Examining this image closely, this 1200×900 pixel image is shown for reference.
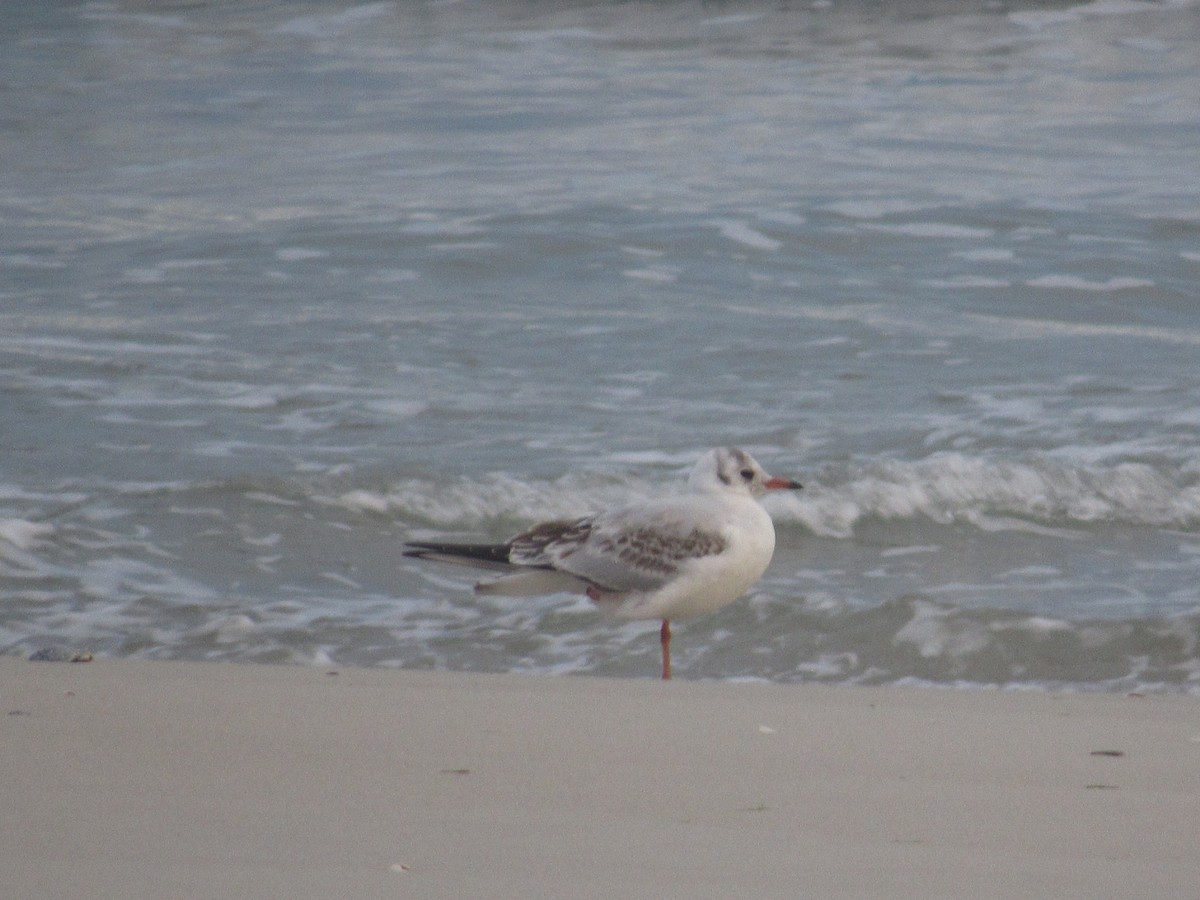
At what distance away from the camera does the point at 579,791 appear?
2.99 metres

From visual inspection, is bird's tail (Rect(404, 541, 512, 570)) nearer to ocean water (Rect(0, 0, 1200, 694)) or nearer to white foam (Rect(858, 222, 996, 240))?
ocean water (Rect(0, 0, 1200, 694))

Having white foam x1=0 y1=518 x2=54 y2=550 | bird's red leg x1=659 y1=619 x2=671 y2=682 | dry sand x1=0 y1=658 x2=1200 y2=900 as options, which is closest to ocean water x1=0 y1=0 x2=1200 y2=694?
white foam x1=0 y1=518 x2=54 y2=550

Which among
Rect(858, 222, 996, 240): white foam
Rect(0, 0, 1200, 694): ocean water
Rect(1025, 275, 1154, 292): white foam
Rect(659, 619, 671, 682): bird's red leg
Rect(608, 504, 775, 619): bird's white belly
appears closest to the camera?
Rect(659, 619, 671, 682): bird's red leg

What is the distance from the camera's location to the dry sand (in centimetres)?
240

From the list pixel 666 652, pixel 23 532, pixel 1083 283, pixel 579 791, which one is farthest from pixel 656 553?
pixel 1083 283

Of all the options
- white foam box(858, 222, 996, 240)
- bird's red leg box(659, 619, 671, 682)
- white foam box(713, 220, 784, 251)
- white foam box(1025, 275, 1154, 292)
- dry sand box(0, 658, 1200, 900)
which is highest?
dry sand box(0, 658, 1200, 900)

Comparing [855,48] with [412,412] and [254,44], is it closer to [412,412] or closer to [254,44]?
[254,44]

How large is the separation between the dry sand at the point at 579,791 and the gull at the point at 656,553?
76 cm

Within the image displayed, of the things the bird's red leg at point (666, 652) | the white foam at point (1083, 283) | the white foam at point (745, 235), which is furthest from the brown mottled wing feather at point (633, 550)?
the white foam at point (745, 235)

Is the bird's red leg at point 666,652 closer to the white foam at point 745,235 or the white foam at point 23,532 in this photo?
the white foam at point 23,532

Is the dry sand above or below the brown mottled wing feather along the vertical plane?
above

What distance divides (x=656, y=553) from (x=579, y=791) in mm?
2082

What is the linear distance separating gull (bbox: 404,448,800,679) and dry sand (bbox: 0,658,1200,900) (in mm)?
764

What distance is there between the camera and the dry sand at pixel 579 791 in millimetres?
2404
